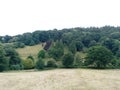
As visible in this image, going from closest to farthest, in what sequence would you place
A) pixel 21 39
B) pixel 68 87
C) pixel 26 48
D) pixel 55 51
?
pixel 68 87
pixel 55 51
pixel 26 48
pixel 21 39

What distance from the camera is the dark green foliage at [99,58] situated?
64625 mm

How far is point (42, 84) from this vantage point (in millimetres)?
37312

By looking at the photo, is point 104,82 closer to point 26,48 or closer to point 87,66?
point 87,66

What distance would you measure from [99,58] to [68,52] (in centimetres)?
1893

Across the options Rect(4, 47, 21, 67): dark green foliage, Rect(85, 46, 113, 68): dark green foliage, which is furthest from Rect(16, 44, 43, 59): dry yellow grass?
Rect(85, 46, 113, 68): dark green foliage

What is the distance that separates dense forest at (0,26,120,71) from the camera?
218ft

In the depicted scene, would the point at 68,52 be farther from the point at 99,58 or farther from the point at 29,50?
the point at 29,50

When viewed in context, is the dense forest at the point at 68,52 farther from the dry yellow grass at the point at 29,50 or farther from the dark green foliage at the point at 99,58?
the dry yellow grass at the point at 29,50

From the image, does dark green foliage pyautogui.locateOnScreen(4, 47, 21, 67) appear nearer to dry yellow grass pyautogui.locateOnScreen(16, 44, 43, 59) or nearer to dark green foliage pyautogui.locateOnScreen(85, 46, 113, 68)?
dark green foliage pyautogui.locateOnScreen(85, 46, 113, 68)

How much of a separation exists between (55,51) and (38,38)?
49.0 m

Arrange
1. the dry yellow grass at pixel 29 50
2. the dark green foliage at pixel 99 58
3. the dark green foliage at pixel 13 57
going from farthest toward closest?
the dry yellow grass at pixel 29 50 → the dark green foliage at pixel 13 57 → the dark green foliage at pixel 99 58

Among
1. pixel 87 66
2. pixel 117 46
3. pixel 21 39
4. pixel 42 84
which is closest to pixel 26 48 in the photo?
pixel 21 39

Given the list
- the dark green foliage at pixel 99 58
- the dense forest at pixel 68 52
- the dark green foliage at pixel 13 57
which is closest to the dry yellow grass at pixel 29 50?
the dense forest at pixel 68 52

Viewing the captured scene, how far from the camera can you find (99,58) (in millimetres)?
64875
